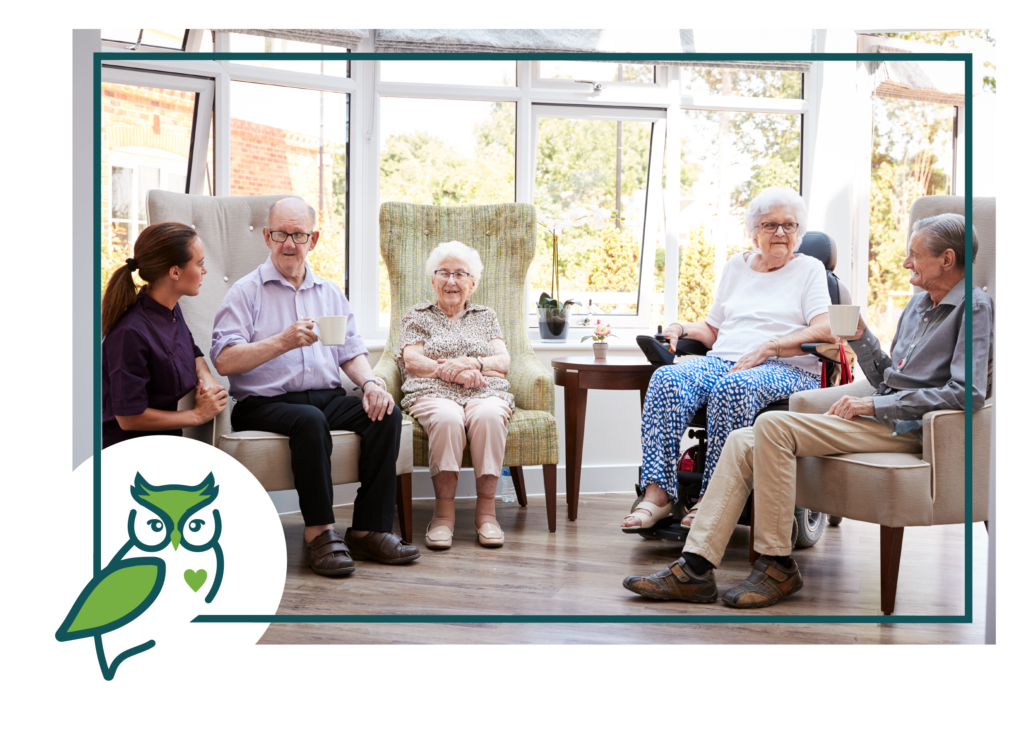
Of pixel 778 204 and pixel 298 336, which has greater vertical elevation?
Result: pixel 778 204

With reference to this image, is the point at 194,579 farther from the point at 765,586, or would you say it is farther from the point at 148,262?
the point at 765,586

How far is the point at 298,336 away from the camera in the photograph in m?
2.70

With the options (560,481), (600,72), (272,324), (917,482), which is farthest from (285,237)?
(917,482)

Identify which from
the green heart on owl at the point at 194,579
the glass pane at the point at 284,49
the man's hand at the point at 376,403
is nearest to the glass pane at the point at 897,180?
the man's hand at the point at 376,403

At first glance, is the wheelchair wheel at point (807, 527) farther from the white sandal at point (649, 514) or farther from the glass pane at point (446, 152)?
the glass pane at point (446, 152)

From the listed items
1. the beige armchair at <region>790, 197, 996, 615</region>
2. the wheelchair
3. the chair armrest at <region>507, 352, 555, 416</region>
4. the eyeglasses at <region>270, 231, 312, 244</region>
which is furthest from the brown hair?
the beige armchair at <region>790, 197, 996, 615</region>

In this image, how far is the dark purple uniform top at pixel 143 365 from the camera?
246 centimetres

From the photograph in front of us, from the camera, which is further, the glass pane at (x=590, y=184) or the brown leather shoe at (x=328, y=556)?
the glass pane at (x=590, y=184)

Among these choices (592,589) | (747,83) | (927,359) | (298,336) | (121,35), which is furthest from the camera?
(747,83)

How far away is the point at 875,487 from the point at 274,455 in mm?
1806

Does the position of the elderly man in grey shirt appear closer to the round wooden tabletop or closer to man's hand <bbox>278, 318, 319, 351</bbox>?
the round wooden tabletop

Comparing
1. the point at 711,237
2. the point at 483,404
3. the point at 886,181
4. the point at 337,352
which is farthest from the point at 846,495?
the point at 711,237

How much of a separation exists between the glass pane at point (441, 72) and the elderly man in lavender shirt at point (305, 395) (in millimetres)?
1358
